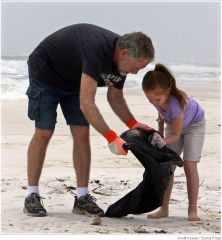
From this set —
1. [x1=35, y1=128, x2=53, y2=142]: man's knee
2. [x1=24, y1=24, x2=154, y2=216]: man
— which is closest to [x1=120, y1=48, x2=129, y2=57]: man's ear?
[x1=24, y1=24, x2=154, y2=216]: man

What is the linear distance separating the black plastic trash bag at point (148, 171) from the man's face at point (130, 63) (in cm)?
46

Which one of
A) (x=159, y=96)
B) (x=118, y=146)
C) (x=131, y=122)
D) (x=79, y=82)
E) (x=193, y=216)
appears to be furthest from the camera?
(x=131, y=122)

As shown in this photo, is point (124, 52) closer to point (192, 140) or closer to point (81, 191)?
point (192, 140)

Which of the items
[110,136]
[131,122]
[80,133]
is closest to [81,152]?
[80,133]

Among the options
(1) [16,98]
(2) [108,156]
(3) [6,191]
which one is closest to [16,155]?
(2) [108,156]

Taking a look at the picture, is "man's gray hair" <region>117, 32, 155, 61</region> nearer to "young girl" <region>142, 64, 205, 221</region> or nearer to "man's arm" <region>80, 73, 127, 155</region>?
"young girl" <region>142, 64, 205, 221</region>

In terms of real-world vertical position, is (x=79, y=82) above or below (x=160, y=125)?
above

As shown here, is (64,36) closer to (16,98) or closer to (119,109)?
(119,109)

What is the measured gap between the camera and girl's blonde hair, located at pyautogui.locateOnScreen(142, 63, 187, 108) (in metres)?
4.41

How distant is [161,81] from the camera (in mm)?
4426

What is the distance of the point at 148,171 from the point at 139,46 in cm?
93

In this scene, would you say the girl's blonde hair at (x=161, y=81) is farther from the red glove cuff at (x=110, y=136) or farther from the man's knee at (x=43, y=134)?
the man's knee at (x=43, y=134)

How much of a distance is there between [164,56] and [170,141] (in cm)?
3400

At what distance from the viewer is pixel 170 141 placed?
4.51 metres
